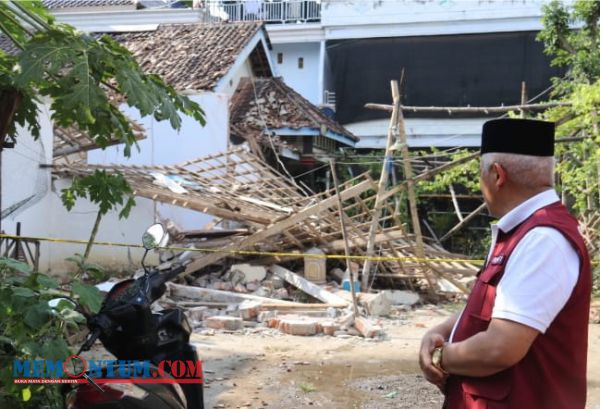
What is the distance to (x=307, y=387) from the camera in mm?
5863

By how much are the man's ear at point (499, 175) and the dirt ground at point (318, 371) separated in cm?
383

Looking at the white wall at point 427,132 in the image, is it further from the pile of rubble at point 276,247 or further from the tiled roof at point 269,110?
the pile of rubble at point 276,247

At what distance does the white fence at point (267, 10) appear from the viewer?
2145 centimetres

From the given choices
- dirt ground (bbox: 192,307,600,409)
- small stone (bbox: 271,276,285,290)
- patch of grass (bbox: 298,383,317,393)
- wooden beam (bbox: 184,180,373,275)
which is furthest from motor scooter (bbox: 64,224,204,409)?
small stone (bbox: 271,276,285,290)

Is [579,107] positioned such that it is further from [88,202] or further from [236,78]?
[236,78]

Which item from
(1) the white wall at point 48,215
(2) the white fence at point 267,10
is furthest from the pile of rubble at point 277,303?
(2) the white fence at point 267,10

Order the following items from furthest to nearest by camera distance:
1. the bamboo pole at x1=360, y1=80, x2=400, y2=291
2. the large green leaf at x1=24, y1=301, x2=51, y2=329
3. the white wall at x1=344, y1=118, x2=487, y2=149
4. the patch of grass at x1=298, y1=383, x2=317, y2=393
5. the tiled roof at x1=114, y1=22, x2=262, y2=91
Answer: the white wall at x1=344, y1=118, x2=487, y2=149 < the tiled roof at x1=114, y1=22, x2=262, y2=91 < the bamboo pole at x1=360, y1=80, x2=400, y2=291 < the patch of grass at x1=298, y1=383, x2=317, y2=393 < the large green leaf at x1=24, y1=301, x2=51, y2=329

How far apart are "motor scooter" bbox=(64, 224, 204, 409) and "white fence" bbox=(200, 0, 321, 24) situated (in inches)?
755

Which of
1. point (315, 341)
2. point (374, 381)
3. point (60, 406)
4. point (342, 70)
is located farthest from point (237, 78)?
point (60, 406)

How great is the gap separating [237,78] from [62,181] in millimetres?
6753

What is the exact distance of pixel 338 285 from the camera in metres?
11.1

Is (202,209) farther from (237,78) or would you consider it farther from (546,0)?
(546,0)

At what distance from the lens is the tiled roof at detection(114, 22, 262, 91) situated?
15055mm

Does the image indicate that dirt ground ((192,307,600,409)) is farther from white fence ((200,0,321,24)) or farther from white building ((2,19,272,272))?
white fence ((200,0,321,24))
